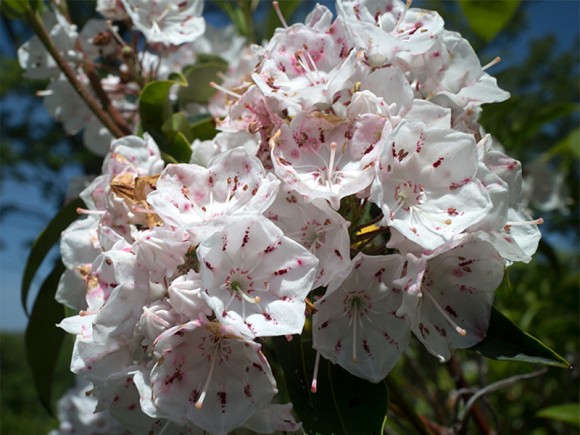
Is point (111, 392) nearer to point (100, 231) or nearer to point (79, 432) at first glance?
point (100, 231)

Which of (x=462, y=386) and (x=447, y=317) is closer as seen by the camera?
(x=447, y=317)

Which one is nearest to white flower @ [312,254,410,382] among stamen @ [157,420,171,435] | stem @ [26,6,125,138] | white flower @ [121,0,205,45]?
stamen @ [157,420,171,435]

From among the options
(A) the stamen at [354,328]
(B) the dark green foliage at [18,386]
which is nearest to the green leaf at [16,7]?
(A) the stamen at [354,328]

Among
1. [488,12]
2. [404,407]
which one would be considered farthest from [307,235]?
[488,12]

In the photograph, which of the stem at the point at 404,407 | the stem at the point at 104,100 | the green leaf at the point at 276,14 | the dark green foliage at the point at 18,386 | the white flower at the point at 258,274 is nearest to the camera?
the white flower at the point at 258,274

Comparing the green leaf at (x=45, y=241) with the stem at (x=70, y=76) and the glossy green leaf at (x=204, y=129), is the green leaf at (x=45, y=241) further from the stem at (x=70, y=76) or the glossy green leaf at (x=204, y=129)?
the glossy green leaf at (x=204, y=129)

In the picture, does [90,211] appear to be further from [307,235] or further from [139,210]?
[307,235]

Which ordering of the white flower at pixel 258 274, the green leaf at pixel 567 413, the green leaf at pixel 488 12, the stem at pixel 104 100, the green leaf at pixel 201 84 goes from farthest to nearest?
the green leaf at pixel 488 12, the green leaf at pixel 567 413, the green leaf at pixel 201 84, the stem at pixel 104 100, the white flower at pixel 258 274
